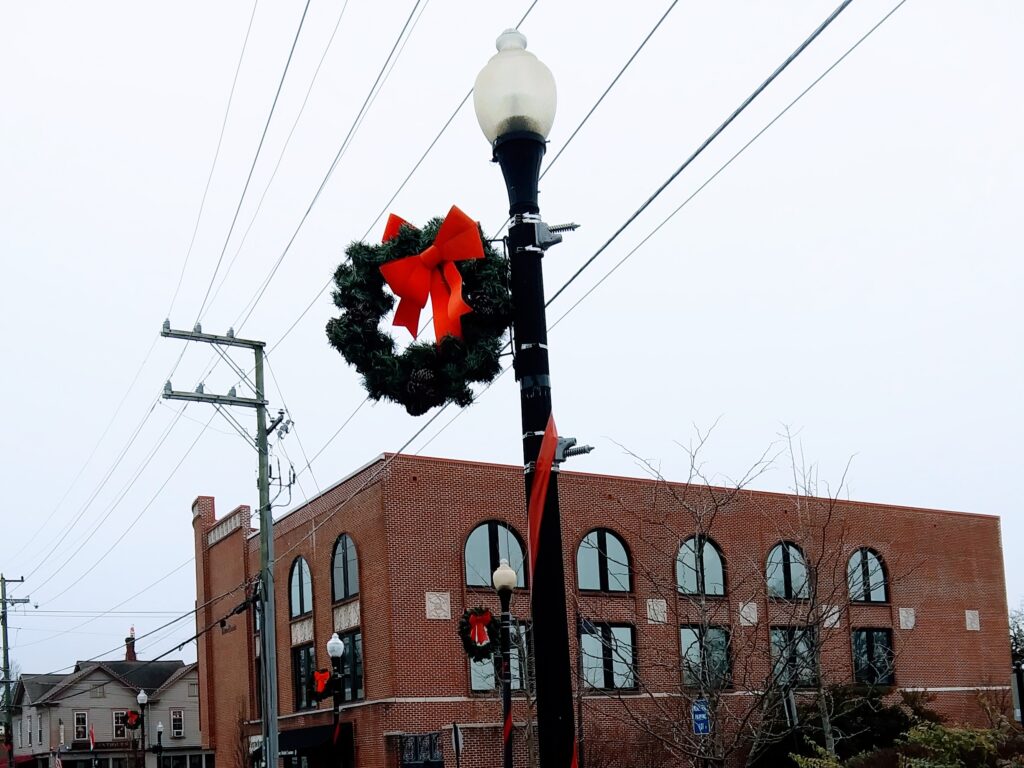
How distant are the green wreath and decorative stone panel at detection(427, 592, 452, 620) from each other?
28.6 meters

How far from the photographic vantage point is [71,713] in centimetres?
7500

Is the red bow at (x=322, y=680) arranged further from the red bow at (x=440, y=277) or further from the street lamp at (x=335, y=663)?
the red bow at (x=440, y=277)

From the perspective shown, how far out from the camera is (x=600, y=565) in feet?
127

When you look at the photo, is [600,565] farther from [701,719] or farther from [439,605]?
[701,719]

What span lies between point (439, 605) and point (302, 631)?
737cm

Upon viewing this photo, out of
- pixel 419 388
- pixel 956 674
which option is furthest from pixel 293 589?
pixel 419 388

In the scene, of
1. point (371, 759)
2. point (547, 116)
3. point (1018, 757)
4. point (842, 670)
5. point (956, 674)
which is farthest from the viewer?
point (956, 674)

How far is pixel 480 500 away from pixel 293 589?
8866mm

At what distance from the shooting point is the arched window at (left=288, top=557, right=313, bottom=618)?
40719 millimetres

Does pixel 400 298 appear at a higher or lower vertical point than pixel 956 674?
higher

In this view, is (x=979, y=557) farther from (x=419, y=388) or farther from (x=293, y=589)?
(x=419, y=388)

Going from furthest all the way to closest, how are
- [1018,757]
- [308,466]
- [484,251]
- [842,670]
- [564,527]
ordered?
[842,670] < [564,527] < [308,466] < [1018,757] < [484,251]

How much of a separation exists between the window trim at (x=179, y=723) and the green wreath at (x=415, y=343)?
7211cm

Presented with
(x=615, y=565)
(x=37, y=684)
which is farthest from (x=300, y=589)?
(x=37, y=684)
